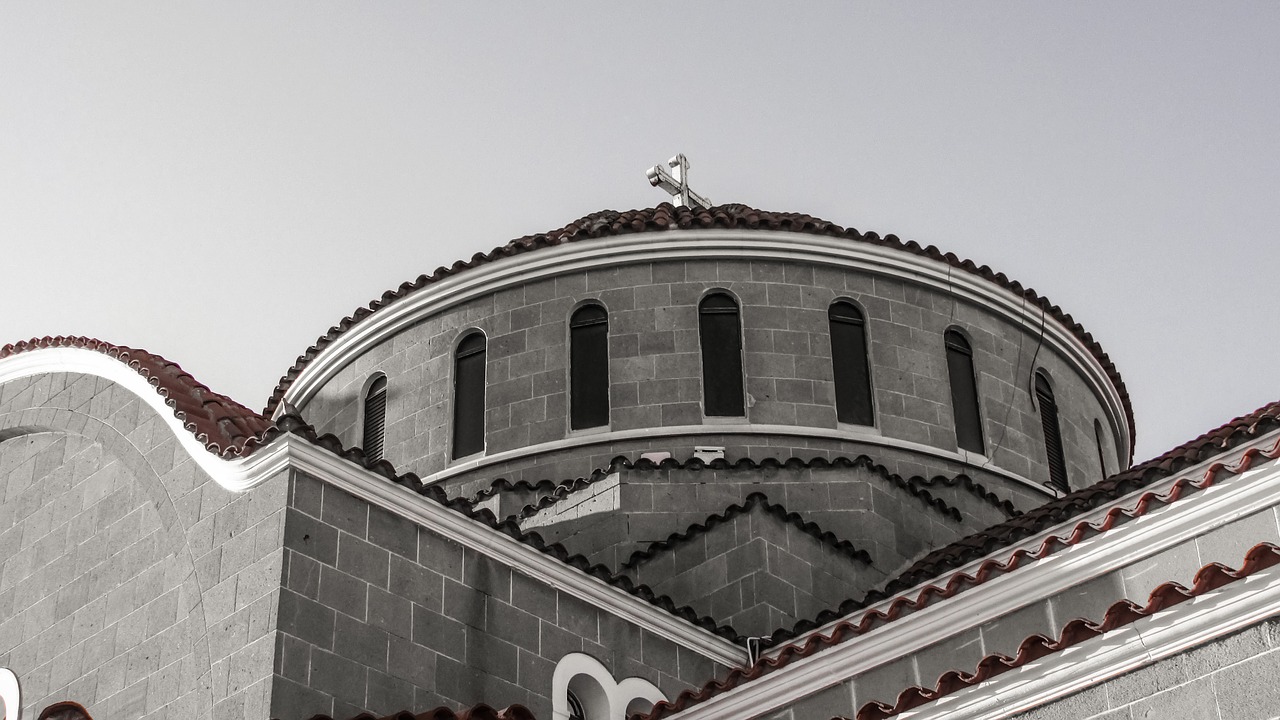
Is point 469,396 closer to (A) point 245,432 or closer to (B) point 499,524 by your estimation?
(B) point 499,524

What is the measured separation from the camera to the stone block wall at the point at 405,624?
37.0 feet

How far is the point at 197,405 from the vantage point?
13125mm

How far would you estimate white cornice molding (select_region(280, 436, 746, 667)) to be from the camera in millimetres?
11875

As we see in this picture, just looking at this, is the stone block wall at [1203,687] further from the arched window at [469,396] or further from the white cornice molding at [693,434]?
the arched window at [469,396]

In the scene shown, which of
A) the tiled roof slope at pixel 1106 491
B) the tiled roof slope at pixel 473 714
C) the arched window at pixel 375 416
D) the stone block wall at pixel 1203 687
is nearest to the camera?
the stone block wall at pixel 1203 687

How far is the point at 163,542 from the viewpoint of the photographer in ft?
40.6

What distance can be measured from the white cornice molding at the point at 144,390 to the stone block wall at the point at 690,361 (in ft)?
14.5

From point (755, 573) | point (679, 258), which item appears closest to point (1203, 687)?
point (755, 573)

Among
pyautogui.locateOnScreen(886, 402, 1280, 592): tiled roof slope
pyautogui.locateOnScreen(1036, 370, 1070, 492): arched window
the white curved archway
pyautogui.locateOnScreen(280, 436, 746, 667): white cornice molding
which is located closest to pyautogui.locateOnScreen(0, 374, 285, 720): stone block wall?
pyautogui.locateOnScreen(280, 436, 746, 667): white cornice molding

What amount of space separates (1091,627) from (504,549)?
5561mm

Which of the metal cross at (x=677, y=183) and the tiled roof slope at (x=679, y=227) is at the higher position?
the metal cross at (x=677, y=183)

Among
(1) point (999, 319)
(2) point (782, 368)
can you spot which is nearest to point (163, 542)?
(2) point (782, 368)

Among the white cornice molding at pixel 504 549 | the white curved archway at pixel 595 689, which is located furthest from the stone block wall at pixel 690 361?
the white curved archway at pixel 595 689

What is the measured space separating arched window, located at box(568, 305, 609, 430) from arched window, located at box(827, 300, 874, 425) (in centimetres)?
245
